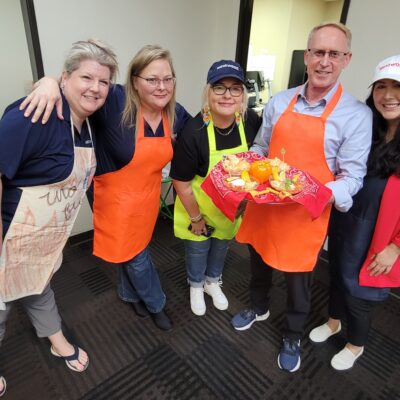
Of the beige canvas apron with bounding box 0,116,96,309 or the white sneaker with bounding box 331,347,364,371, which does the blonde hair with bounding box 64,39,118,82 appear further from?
Answer: the white sneaker with bounding box 331,347,364,371

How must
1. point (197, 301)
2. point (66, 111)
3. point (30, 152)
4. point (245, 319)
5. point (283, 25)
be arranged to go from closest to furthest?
1. point (30, 152)
2. point (66, 111)
3. point (245, 319)
4. point (197, 301)
5. point (283, 25)

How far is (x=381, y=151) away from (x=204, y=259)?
1.20 metres

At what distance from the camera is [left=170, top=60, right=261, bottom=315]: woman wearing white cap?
4.80 feet

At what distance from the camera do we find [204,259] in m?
1.99

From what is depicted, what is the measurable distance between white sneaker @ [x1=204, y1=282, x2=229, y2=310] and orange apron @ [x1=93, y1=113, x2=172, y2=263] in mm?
688

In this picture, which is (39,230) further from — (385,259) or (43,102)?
(385,259)

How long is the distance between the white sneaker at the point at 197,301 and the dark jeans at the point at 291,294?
1.13 feet

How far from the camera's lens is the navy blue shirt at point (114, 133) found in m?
1.43

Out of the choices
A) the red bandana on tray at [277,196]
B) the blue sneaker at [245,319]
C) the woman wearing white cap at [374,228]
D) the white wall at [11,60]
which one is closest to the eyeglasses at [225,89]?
the red bandana on tray at [277,196]

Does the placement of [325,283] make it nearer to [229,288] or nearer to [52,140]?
[229,288]

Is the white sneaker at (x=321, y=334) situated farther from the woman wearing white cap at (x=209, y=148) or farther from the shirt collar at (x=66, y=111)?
the shirt collar at (x=66, y=111)

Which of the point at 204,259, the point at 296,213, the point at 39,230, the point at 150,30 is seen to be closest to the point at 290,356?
the point at 204,259

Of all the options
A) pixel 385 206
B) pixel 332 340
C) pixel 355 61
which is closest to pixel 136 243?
pixel 385 206

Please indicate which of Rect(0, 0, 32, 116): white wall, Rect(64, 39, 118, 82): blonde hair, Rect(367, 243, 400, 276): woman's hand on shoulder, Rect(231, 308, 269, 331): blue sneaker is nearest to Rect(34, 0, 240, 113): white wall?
Rect(0, 0, 32, 116): white wall
